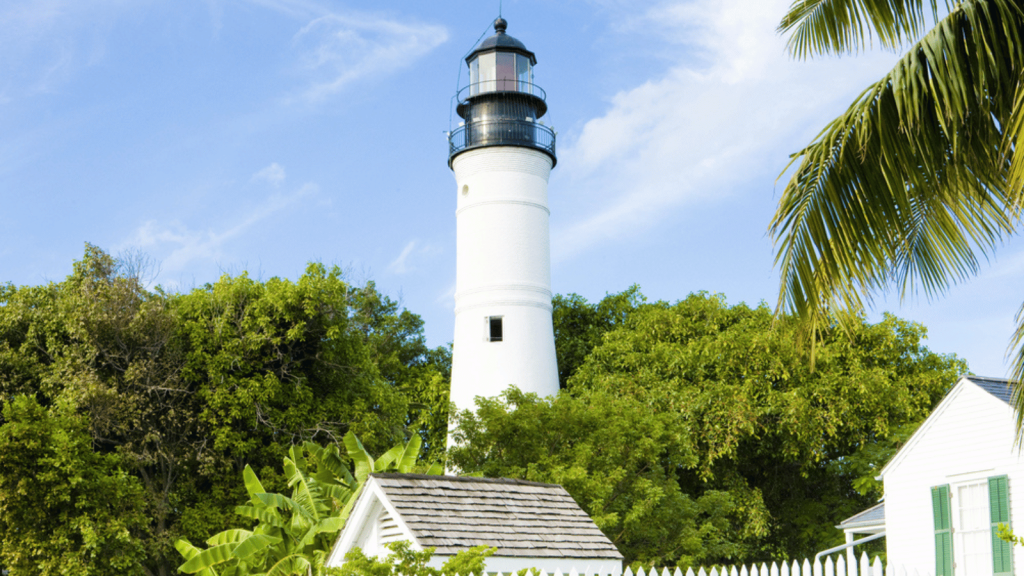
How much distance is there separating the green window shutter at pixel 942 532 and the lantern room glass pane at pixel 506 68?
1503 centimetres

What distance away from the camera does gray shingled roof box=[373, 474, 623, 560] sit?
10.3 m

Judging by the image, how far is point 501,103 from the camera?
25.9 meters

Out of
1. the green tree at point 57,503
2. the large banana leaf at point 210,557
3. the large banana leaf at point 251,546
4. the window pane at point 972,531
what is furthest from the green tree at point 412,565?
the green tree at point 57,503

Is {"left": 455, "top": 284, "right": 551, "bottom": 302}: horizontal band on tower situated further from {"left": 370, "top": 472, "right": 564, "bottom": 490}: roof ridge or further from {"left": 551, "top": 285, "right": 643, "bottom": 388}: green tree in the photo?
{"left": 370, "top": 472, "right": 564, "bottom": 490}: roof ridge

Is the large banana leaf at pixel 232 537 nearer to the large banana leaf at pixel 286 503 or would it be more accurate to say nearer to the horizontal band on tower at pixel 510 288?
the large banana leaf at pixel 286 503

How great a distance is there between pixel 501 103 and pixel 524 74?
113 centimetres

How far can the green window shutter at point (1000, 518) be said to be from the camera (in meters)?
13.8

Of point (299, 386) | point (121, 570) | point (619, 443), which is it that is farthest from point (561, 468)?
point (121, 570)

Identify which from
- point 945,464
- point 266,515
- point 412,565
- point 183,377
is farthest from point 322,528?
point 945,464

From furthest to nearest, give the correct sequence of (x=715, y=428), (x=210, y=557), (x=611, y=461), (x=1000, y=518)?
(x=715, y=428), (x=611, y=461), (x=210, y=557), (x=1000, y=518)

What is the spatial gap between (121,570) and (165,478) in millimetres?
2580

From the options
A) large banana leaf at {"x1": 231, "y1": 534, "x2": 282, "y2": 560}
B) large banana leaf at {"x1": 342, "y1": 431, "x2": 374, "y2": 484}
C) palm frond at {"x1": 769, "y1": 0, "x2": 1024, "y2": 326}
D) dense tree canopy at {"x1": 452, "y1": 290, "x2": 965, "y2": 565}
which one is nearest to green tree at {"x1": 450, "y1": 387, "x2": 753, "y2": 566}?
dense tree canopy at {"x1": 452, "y1": 290, "x2": 965, "y2": 565}

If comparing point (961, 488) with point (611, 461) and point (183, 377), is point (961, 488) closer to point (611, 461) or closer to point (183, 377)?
point (611, 461)

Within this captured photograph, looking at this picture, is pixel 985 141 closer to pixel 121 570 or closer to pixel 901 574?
pixel 901 574
